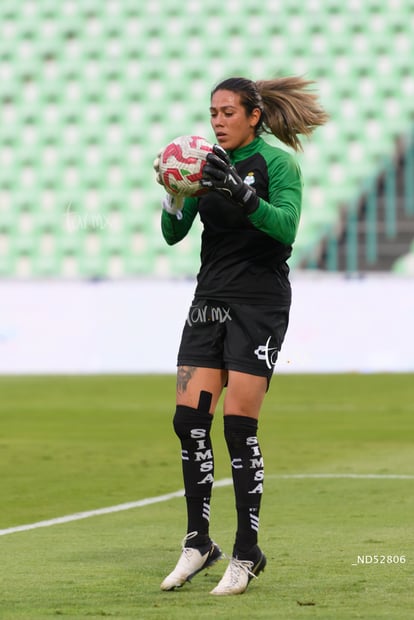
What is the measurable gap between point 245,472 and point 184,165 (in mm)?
1148

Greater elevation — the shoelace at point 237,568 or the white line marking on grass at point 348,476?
the shoelace at point 237,568

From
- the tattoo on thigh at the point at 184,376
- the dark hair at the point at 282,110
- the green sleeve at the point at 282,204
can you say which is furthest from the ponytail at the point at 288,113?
the tattoo on thigh at the point at 184,376

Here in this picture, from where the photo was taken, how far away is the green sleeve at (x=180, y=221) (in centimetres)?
497

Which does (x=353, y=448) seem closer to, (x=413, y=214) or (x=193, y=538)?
(x=193, y=538)

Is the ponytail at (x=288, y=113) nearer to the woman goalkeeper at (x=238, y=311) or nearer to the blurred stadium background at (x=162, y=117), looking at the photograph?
the woman goalkeeper at (x=238, y=311)

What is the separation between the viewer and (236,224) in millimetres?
4781

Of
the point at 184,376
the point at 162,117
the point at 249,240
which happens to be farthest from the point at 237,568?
the point at 162,117

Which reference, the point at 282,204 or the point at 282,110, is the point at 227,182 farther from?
the point at 282,110

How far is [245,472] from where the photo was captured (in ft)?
15.5

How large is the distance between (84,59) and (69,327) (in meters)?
10.4

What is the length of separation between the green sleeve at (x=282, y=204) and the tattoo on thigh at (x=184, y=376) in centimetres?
59

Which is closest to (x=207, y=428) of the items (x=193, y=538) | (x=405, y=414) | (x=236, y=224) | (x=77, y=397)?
(x=193, y=538)

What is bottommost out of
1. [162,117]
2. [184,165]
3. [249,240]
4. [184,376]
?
[184,376]

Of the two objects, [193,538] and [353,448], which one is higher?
[193,538]
